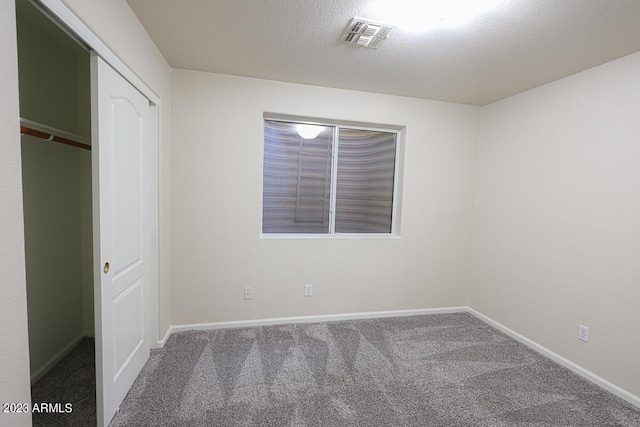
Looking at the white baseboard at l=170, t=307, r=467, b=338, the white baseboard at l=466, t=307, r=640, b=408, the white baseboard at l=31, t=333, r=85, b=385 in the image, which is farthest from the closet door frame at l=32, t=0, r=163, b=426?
the white baseboard at l=466, t=307, r=640, b=408

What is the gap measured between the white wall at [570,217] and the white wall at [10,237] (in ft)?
11.3

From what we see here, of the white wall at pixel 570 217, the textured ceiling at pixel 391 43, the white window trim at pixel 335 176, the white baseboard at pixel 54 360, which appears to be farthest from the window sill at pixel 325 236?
the white baseboard at pixel 54 360

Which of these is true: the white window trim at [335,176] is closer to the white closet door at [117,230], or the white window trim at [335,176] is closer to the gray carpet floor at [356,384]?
the gray carpet floor at [356,384]

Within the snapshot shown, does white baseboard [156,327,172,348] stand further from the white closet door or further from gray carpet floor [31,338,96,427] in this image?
gray carpet floor [31,338,96,427]

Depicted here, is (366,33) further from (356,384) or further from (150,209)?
(356,384)

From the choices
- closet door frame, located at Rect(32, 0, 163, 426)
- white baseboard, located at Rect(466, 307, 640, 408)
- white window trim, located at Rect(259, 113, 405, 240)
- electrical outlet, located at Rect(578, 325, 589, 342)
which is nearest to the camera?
closet door frame, located at Rect(32, 0, 163, 426)

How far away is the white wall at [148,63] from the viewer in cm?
141

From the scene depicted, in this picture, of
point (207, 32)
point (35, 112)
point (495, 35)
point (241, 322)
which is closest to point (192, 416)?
point (241, 322)

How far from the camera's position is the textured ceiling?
167 centimetres

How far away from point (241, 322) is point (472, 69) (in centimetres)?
314

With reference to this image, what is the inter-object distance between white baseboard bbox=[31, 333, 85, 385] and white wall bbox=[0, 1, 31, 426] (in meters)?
1.34

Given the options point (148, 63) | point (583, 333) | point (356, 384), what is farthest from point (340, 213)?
point (583, 333)

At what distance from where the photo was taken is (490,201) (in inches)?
126

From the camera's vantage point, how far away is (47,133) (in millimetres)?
1844
